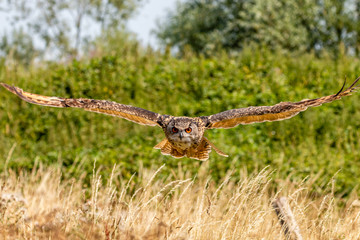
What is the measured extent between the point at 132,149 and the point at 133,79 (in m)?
2.29

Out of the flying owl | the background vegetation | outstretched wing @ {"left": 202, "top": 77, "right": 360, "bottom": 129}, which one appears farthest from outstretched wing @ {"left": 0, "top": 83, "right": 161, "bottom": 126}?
the background vegetation

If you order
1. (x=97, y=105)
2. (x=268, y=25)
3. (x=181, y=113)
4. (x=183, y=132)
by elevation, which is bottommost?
(x=183, y=132)

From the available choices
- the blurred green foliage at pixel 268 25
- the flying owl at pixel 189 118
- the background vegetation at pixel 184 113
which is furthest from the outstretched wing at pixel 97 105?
the blurred green foliage at pixel 268 25

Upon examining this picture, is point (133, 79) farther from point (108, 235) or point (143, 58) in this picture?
point (108, 235)

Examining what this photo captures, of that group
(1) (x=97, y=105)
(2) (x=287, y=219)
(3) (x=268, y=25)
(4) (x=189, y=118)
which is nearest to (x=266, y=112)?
(4) (x=189, y=118)

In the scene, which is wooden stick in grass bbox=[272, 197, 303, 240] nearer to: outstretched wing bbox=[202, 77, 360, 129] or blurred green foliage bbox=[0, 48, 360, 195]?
outstretched wing bbox=[202, 77, 360, 129]

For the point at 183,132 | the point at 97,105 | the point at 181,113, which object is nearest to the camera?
the point at 183,132

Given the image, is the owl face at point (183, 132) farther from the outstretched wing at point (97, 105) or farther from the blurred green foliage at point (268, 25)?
the blurred green foliage at point (268, 25)

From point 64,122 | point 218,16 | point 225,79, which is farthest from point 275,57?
point 218,16

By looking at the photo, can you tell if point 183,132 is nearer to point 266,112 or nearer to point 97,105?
point 266,112

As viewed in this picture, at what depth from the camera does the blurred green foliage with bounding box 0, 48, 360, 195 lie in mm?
6832

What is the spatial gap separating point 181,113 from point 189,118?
4.83 meters

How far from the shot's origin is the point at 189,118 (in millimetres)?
3250

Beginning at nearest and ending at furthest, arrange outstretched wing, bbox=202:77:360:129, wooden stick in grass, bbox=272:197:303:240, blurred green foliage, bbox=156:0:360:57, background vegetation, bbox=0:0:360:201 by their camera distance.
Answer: outstretched wing, bbox=202:77:360:129 → wooden stick in grass, bbox=272:197:303:240 → background vegetation, bbox=0:0:360:201 → blurred green foliage, bbox=156:0:360:57
